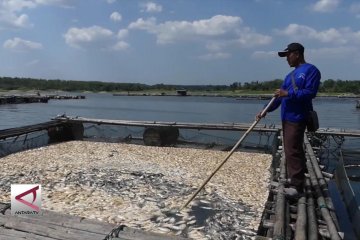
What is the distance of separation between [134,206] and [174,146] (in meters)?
7.52

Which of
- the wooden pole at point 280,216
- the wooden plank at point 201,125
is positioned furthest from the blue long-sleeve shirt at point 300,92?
the wooden plank at point 201,125

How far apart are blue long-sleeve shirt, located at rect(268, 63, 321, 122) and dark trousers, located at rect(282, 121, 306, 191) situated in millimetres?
114

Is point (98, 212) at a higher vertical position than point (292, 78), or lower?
lower

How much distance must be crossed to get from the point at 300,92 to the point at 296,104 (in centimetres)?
35

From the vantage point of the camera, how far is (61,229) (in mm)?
3986

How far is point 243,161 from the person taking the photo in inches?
452

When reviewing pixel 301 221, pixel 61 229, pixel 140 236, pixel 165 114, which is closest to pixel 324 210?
pixel 301 221

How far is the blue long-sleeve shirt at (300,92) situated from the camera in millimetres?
4973

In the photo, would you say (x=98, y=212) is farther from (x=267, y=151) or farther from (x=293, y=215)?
(x=267, y=151)

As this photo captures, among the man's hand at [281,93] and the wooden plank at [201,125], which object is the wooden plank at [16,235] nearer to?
the man's hand at [281,93]

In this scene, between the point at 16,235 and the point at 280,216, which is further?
the point at 280,216

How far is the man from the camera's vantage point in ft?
16.4

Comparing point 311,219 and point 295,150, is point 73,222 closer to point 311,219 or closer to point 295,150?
point 311,219

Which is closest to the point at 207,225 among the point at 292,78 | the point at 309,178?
the point at 309,178
